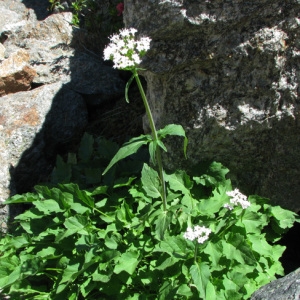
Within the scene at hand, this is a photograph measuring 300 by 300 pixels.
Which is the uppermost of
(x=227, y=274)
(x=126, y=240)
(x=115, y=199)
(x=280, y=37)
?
(x=280, y=37)

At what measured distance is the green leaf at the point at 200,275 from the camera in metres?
2.96

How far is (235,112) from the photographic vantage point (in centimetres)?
368

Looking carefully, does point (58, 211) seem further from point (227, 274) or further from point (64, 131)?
point (64, 131)

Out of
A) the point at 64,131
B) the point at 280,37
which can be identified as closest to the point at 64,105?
the point at 64,131

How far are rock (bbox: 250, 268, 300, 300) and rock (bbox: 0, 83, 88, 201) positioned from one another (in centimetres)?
279

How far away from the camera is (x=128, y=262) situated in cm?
326

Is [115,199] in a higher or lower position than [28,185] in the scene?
lower

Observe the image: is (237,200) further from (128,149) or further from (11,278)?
(11,278)

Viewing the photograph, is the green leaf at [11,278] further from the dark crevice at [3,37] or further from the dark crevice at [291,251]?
the dark crevice at [3,37]

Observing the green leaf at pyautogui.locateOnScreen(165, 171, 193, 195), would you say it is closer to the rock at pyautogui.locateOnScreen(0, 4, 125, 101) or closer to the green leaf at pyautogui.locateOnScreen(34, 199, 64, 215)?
the green leaf at pyautogui.locateOnScreen(34, 199, 64, 215)

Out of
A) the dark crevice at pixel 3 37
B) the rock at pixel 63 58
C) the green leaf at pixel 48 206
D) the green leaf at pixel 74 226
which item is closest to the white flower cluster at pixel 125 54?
the green leaf at pixel 74 226

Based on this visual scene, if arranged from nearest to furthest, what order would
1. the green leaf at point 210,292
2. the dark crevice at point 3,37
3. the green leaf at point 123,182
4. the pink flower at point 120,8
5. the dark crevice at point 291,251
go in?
the green leaf at point 210,292
the green leaf at point 123,182
the dark crevice at point 291,251
the pink flower at point 120,8
the dark crevice at point 3,37

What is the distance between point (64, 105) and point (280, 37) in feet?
8.98

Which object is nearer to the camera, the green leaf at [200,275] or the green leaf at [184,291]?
the green leaf at [200,275]
